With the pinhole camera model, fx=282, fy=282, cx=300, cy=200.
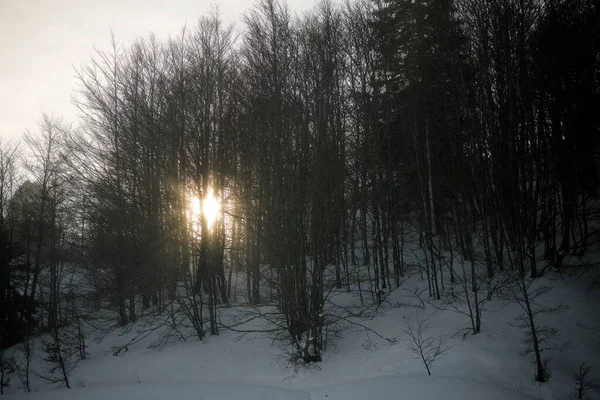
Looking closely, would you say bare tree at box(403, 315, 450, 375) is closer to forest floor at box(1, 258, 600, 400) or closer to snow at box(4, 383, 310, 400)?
forest floor at box(1, 258, 600, 400)

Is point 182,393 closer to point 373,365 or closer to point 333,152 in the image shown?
point 373,365

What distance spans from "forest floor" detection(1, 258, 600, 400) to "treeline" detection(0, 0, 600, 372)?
37.9 inches

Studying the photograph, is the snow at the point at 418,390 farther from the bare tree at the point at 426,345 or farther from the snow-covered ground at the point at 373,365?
the bare tree at the point at 426,345

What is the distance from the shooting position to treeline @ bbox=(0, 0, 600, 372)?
9281 mm

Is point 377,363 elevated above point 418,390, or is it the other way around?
point 418,390

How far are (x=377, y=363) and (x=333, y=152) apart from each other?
21.6 ft

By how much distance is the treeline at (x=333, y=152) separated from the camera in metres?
9.28

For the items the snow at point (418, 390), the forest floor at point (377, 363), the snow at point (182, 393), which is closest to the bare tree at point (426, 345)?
the forest floor at point (377, 363)

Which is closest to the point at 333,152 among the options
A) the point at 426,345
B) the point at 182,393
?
the point at 426,345

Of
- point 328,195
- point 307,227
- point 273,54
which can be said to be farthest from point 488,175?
point 273,54

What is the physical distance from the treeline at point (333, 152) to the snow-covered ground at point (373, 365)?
992mm

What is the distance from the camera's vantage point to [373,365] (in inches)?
310

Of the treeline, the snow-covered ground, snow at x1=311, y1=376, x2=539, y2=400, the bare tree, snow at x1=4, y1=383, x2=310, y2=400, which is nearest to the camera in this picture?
snow at x1=311, y1=376, x2=539, y2=400

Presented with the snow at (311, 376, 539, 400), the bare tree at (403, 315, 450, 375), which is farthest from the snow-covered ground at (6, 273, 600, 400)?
the bare tree at (403, 315, 450, 375)
